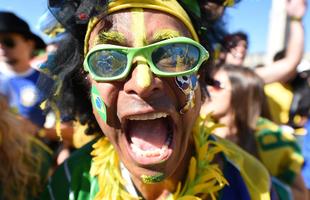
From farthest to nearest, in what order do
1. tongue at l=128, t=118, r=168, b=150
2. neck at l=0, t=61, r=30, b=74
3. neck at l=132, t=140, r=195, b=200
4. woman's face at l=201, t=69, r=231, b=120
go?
neck at l=0, t=61, r=30, b=74 < woman's face at l=201, t=69, r=231, b=120 < neck at l=132, t=140, r=195, b=200 < tongue at l=128, t=118, r=168, b=150

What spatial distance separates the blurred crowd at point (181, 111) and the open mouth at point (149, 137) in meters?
0.02

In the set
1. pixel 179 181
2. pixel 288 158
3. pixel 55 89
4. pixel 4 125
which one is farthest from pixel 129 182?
pixel 288 158

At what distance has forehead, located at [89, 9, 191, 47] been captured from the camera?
1127mm

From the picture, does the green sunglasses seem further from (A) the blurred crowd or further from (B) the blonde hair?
(B) the blonde hair

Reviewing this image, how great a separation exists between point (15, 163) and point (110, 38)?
0.67m

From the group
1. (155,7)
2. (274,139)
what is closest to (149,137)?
(155,7)

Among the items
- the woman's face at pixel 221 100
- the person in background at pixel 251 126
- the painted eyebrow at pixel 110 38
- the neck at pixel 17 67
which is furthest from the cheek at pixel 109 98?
the neck at pixel 17 67

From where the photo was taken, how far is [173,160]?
3.85 feet

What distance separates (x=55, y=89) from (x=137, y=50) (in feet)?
1.53

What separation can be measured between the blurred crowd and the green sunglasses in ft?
0.11

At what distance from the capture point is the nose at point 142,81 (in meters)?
1.07

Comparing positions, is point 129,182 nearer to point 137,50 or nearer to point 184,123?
point 184,123

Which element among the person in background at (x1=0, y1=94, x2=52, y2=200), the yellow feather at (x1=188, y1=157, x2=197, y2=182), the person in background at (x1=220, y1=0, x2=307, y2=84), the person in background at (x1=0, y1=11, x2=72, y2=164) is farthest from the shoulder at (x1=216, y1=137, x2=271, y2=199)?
the person in background at (x1=0, y1=11, x2=72, y2=164)

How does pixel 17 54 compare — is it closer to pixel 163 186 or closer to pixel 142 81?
pixel 163 186
